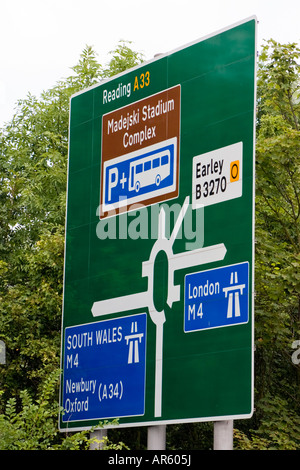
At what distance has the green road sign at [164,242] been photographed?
12.2m

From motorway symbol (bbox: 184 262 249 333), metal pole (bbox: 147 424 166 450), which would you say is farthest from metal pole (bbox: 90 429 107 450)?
motorway symbol (bbox: 184 262 249 333)

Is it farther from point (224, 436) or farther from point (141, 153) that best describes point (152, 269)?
point (224, 436)

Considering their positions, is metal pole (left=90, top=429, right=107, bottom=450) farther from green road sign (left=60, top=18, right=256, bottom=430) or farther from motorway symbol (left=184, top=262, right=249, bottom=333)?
motorway symbol (left=184, top=262, right=249, bottom=333)

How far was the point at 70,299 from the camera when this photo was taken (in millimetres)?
14969

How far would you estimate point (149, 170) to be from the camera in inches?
550

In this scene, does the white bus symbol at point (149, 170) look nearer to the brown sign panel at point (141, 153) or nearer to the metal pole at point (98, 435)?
the brown sign panel at point (141, 153)

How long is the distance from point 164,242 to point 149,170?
3.94ft

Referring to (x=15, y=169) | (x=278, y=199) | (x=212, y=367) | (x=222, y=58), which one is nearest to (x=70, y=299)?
(x=212, y=367)

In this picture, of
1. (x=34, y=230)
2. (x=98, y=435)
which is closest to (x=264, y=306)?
(x=98, y=435)

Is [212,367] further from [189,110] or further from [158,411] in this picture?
[189,110]

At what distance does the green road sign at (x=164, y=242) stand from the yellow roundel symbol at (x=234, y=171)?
0.02 m

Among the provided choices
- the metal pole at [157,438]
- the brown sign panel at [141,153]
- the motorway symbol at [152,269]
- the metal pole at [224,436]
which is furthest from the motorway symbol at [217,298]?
the metal pole at [157,438]

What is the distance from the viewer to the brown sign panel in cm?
1359
